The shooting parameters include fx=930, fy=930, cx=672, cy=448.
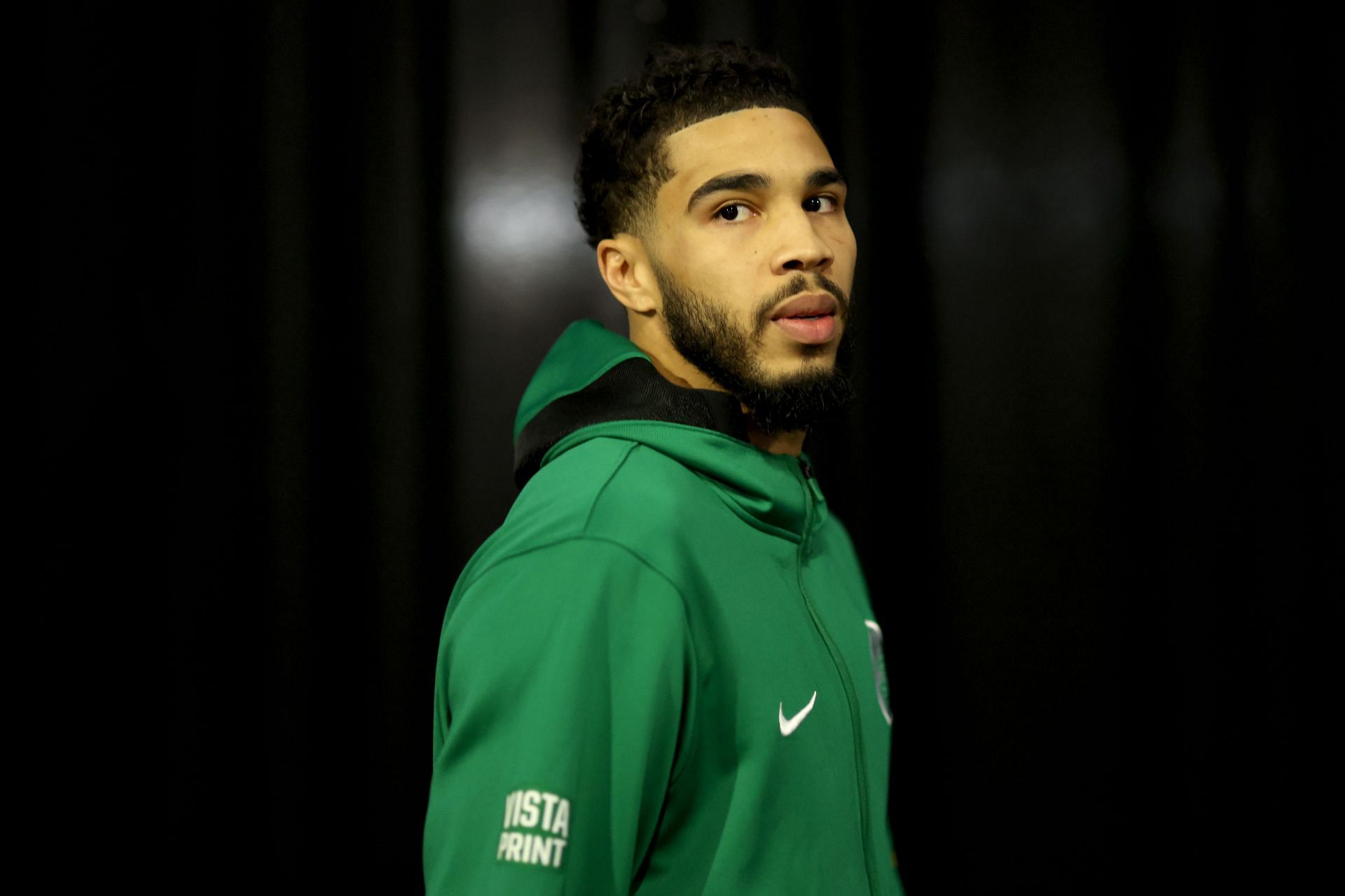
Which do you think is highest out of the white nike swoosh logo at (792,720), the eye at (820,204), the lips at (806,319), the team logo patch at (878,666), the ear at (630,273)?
the eye at (820,204)

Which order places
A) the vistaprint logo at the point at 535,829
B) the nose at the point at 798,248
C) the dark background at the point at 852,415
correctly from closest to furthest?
1. the vistaprint logo at the point at 535,829
2. the nose at the point at 798,248
3. the dark background at the point at 852,415

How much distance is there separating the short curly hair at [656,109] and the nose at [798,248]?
0.12 meters

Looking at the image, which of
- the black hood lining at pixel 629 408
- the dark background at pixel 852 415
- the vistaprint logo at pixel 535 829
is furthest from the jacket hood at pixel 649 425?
the dark background at pixel 852 415

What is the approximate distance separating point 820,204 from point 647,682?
Answer: 457 millimetres

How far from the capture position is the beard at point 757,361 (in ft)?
2.50

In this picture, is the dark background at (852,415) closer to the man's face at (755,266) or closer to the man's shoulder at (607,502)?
the man's face at (755,266)

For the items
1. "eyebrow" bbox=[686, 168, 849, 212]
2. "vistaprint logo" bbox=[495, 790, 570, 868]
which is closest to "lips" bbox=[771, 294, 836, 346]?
"eyebrow" bbox=[686, 168, 849, 212]

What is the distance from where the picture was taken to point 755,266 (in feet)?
2.50

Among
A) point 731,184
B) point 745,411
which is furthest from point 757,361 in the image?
point 731,184

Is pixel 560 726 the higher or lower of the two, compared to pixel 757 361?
lower

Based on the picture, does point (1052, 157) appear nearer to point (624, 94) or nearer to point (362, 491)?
point (624, 94)

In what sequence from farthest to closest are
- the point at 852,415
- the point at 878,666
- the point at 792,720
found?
the point at 852,415, the point at 878,666, the point at 792,720

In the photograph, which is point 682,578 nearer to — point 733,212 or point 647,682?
point 647,682

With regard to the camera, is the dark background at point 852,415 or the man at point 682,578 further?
the dark background at point 852,415
